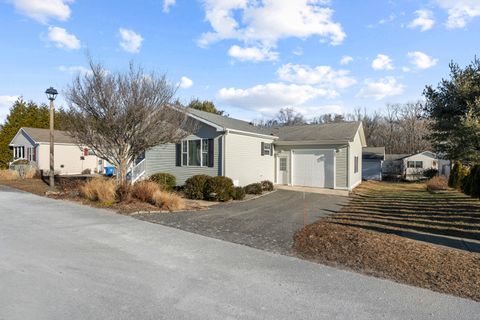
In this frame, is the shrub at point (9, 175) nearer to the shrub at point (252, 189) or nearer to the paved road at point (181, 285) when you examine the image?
A: the shrub at point (252, 189)

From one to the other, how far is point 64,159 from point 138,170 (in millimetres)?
16129

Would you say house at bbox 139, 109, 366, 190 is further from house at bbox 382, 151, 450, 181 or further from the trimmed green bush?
house at bbox 382, 151, 450, 181

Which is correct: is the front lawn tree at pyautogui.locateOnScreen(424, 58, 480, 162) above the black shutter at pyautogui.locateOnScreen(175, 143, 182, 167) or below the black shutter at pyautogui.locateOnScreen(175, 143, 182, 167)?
above

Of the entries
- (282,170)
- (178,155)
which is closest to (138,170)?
(178,155)

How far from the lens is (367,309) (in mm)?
3785

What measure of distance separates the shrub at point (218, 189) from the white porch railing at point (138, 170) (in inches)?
241

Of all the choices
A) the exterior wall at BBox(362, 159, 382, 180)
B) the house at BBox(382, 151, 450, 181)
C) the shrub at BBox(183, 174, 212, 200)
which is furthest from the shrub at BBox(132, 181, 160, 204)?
the house at BBox(382, 151, 450, 181)

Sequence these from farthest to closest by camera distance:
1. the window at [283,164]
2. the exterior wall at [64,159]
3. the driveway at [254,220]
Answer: the exterior wall at [64,159]
the window at [283,164]
the driveway at [254,220]

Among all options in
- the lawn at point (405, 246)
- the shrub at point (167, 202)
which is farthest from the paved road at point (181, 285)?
the shrub at point (167, 202)

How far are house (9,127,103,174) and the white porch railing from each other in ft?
45.1

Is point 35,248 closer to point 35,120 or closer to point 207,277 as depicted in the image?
point 207,277

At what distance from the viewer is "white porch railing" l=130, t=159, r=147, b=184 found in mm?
17984

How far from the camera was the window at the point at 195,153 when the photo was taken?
16.1 m

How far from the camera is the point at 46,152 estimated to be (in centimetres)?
3012
